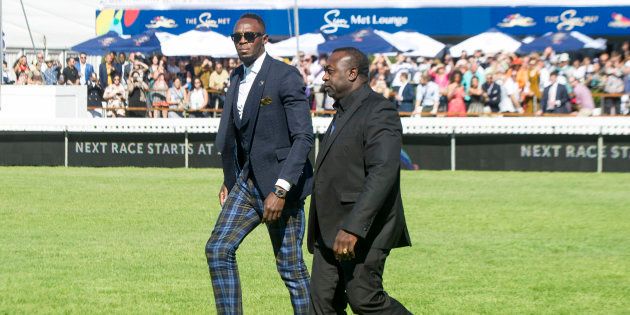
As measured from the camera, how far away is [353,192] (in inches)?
274

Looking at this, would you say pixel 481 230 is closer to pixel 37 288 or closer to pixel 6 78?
pixel 37 288

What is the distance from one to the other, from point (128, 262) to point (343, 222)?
5843 millimetres

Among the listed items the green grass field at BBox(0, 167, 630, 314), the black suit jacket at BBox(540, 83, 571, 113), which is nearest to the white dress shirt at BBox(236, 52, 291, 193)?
the green grass field at BBox(0, 167, 630, 314)

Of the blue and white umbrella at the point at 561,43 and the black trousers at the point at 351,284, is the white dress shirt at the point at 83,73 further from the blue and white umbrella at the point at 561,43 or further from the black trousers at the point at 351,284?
the black trousers at the point at 351,284

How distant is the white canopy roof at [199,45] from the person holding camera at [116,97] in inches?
250

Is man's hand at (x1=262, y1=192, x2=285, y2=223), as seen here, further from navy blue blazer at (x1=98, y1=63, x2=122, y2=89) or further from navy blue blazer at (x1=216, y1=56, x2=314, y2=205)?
navy blue blazer at (x1=98, y1=63, x2=122, y2=89)

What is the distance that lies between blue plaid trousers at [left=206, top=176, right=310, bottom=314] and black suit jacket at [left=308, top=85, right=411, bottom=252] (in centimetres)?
80

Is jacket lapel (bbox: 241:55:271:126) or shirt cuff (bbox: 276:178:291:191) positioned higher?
jacket lapel (bbox: 241:55:271:126)

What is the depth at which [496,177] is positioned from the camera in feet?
74.7

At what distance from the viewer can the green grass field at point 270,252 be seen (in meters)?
10.3

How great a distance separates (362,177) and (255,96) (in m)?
1.30

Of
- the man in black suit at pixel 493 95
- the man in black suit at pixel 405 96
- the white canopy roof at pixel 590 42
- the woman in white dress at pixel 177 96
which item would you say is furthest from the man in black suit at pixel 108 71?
the white canopy roof at pixel 590 42

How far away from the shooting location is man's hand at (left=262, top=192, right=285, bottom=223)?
25.3ft

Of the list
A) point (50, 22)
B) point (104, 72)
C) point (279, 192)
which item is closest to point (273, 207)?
point (279, 192)
